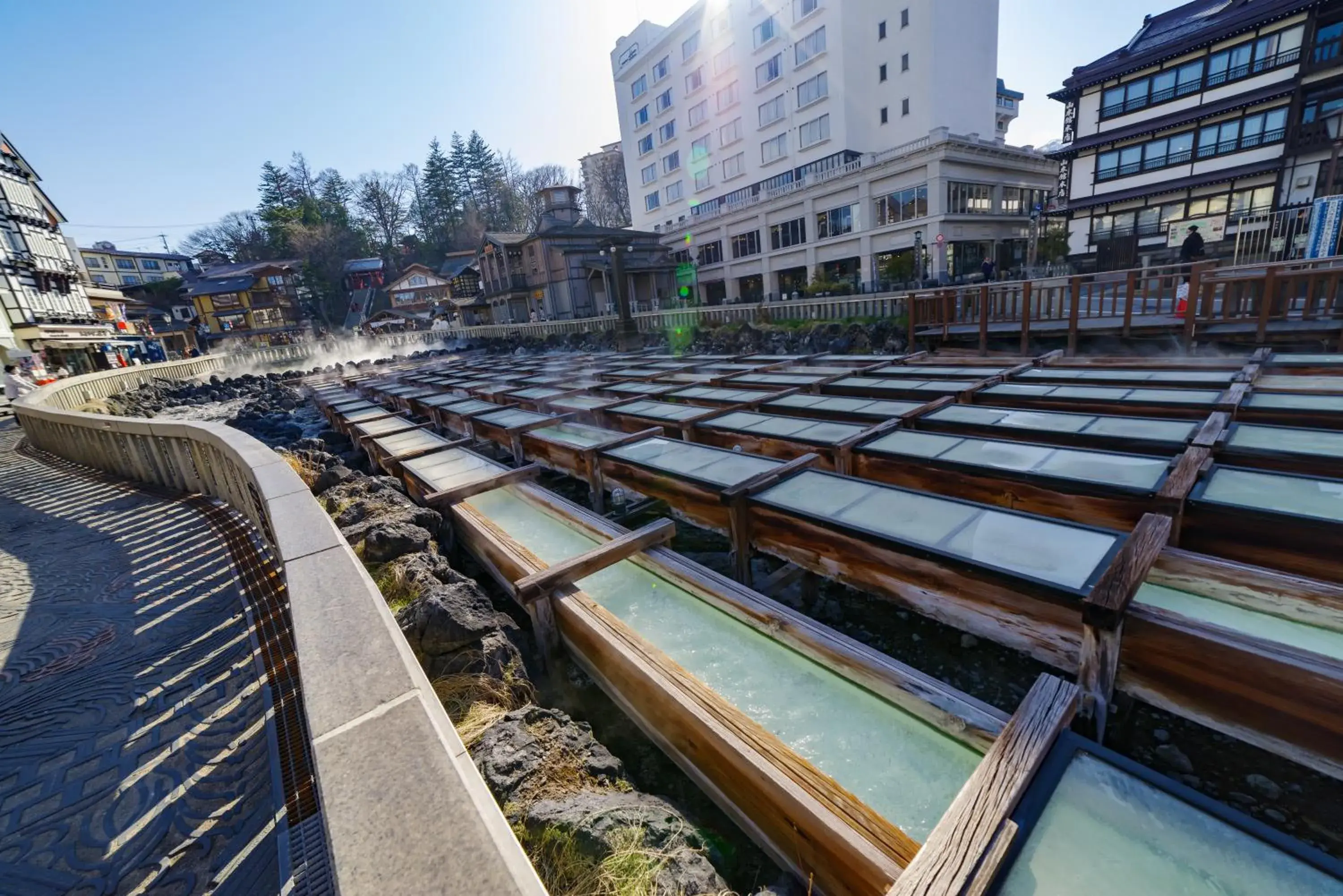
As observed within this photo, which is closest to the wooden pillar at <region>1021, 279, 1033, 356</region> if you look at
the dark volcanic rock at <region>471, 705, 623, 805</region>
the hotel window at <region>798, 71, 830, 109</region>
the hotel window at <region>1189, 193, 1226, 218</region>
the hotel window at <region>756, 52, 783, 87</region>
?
the dark volcanic rock at <region>471, 705, 623, 805</region>

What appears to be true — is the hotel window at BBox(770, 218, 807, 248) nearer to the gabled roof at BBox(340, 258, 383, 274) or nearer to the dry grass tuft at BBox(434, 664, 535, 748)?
the dry grass tuft at BBox(434, 664, 535, 748)

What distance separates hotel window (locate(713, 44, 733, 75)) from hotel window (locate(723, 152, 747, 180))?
630 centimetres

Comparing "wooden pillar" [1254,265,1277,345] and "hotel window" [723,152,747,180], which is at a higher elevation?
"hotel window" [723,152,747,180]

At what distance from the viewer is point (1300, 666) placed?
2.15 meters

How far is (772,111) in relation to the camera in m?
36.5

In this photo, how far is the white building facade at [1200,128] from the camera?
20172mm

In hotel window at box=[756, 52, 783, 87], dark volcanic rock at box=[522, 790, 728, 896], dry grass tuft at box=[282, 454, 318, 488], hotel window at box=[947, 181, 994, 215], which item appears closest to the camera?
dark volcanic rock at box=[522, 790, 728, 896]

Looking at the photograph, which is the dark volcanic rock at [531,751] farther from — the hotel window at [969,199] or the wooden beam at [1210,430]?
the hotel window at [969,199]

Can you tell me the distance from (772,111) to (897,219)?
14.5 m

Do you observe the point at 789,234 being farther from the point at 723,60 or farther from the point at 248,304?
the point at 248,304

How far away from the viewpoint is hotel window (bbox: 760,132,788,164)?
36.1 m

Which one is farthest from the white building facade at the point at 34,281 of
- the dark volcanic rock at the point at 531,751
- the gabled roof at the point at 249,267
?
the dark volcanic rock at the point at 531,751

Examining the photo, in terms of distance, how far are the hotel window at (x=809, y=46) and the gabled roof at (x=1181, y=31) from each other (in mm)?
13504

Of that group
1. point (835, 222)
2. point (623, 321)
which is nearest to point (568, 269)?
point (623, 321)
